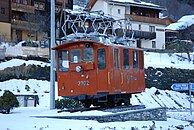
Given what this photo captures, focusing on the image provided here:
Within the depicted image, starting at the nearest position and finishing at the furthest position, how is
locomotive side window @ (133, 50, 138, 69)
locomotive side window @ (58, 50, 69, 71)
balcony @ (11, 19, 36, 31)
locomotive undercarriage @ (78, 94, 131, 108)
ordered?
locomotive side window @ (58, 50, 69, 71), locomotive undercarriage @ (78, 94, 131, 108), locomotive side window @ (133, 50, 138, 69), balcony @ (11, 19, 36, 31)

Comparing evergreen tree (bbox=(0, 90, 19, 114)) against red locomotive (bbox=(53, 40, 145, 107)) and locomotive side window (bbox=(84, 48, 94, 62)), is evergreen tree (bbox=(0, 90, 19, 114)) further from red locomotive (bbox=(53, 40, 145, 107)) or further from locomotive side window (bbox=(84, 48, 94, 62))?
locomotive side window (bbox=(84, 48, 94, 62))

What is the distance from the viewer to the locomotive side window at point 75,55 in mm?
17219

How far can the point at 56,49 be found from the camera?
17.8 metres

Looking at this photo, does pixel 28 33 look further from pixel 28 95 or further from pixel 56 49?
pixel 56 49

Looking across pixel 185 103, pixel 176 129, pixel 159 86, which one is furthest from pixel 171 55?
pixel 176 129

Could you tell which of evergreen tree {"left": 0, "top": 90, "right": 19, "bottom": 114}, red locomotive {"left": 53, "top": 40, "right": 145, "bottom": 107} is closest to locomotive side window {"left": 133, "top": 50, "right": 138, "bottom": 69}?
red locomotive {"left": 53, "top": 40, "right": 145, "bottom": 107}

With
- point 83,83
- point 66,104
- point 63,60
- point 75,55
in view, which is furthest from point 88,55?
point 66,104

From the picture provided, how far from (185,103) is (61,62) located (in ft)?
54.2

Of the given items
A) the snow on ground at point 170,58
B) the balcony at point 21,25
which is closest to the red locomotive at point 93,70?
the snow on ground at point 170,58

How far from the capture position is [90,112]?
14539 mm

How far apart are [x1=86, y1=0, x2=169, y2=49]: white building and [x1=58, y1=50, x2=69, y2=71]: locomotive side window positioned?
40320mm

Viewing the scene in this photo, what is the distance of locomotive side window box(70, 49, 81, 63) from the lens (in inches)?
678

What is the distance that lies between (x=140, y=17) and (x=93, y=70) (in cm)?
4528

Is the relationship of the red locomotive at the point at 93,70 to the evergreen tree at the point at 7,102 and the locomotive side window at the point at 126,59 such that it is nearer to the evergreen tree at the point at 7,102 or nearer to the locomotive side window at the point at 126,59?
the locomotive side window at the point at 126,59
